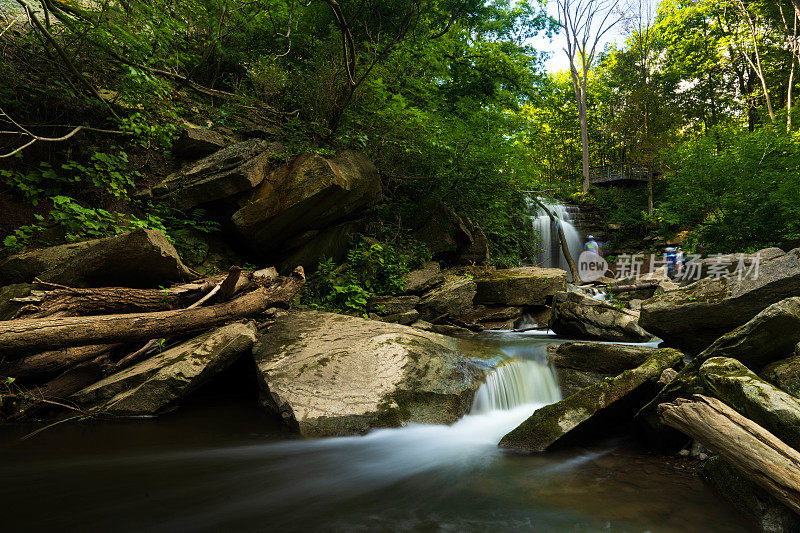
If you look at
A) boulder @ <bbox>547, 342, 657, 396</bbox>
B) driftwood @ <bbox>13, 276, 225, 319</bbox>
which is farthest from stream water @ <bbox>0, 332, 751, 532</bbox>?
boulder @ <bbox>547, 342, 657, 396</bbox>

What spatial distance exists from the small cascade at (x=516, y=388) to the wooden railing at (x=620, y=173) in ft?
83.6

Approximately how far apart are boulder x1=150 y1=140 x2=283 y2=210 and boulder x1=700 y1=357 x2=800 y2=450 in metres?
7.11

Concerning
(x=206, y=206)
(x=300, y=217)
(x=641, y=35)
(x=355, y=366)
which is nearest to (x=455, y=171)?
(x=300, y=217)

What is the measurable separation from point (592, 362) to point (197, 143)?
8252 millimetres

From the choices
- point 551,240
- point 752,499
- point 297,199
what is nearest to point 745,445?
point 752,499

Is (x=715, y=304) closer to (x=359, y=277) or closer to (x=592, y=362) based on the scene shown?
(x=592, y=362)

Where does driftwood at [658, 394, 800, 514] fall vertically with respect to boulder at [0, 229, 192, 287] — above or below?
below

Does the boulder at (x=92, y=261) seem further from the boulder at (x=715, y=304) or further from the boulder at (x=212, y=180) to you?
the boulder at (x=715, y=304)

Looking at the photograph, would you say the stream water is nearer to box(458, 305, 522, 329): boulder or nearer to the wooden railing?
box(458, 305, 522, 329): boulder

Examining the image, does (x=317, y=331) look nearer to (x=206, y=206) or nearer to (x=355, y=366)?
(x=355, y=366)

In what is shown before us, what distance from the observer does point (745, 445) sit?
214 cm

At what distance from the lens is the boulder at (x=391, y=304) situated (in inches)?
318

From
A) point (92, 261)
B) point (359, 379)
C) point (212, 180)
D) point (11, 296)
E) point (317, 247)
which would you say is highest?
point (212, 180)

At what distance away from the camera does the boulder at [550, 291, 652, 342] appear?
22.9 ft
